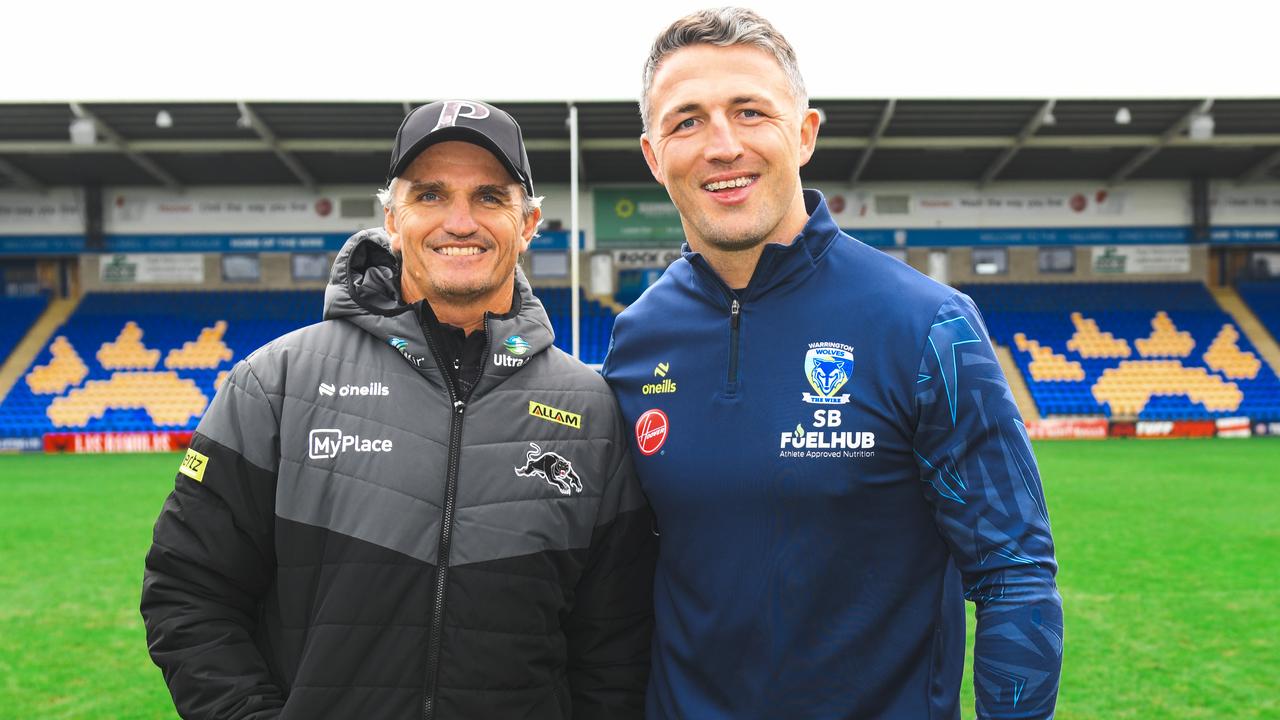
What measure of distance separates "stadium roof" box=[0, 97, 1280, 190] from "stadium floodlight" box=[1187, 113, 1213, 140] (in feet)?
0.38

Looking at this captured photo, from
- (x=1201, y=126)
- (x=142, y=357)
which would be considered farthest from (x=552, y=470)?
(x=142, y=357)

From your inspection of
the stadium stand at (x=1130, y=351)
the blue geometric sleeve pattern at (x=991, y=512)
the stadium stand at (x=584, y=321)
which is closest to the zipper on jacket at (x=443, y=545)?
the blue geometric sleeve pattern at (x=991, y=512)

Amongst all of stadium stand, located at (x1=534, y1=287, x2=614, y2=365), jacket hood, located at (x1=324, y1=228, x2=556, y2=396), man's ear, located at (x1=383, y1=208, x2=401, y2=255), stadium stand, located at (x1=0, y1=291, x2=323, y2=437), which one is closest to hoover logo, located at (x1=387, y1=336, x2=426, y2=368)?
jacket hood, located at (x1=324, y1=228, x2=556, y2=396)

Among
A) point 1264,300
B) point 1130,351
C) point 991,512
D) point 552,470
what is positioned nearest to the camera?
point 991,512

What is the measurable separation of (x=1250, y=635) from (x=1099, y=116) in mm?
17742

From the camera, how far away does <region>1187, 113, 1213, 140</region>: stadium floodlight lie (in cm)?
2050

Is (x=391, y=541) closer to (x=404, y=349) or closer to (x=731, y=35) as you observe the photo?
(x=404, y=349)

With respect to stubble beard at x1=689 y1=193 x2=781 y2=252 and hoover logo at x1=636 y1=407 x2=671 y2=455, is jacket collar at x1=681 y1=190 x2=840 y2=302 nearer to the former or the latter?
stubble beard at x1=689 y1=193 x2=781 y2=252

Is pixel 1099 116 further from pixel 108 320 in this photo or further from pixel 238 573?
pixel 108 320

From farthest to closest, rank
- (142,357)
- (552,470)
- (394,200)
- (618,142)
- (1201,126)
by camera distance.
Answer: (142,357), (618,142), (1201,126), (394,200), (552,470)

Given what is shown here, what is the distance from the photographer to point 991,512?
5.54ft

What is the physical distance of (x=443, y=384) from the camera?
6.69 ft

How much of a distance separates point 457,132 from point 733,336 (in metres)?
0.80

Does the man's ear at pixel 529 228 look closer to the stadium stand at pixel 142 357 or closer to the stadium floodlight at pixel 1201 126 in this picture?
the stadium stand at pixel 142 357
